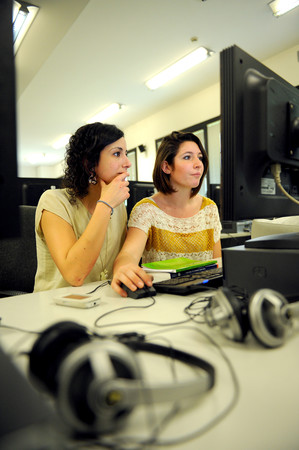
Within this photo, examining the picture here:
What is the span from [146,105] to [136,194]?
391 centimetres

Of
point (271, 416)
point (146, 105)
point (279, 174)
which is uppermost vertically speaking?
point (146, 105)

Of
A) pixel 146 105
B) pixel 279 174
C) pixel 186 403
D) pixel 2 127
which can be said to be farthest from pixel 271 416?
pixel 146 105

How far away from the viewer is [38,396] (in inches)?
10.0

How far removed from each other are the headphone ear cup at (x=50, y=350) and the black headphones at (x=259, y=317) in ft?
0.70

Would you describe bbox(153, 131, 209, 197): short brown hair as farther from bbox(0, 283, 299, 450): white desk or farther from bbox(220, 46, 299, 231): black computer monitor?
bbox(0, 283, 299, 450): white desk

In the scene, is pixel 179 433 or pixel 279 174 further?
pixel 279 174

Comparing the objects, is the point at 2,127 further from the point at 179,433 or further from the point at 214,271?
the point at 214,271

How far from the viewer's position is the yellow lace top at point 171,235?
1.42 metres

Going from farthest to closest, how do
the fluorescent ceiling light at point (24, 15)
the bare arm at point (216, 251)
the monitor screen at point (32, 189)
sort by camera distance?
1. the fluorescent ceiling light at point (24, 15)
2. the monitor screen at point (32, 189)
3. the bare arm at point (216, 251)

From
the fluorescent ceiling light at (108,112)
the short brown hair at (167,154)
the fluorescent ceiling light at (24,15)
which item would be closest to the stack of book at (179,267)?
the short brown hair at (167,154)

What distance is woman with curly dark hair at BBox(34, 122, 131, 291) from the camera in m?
1.02

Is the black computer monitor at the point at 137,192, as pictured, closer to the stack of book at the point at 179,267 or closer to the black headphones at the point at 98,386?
the stack of book at the point at 179,267

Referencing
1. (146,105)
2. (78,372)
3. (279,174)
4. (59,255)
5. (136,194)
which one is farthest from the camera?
(146,105)

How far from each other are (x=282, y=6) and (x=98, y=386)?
3524 mm
